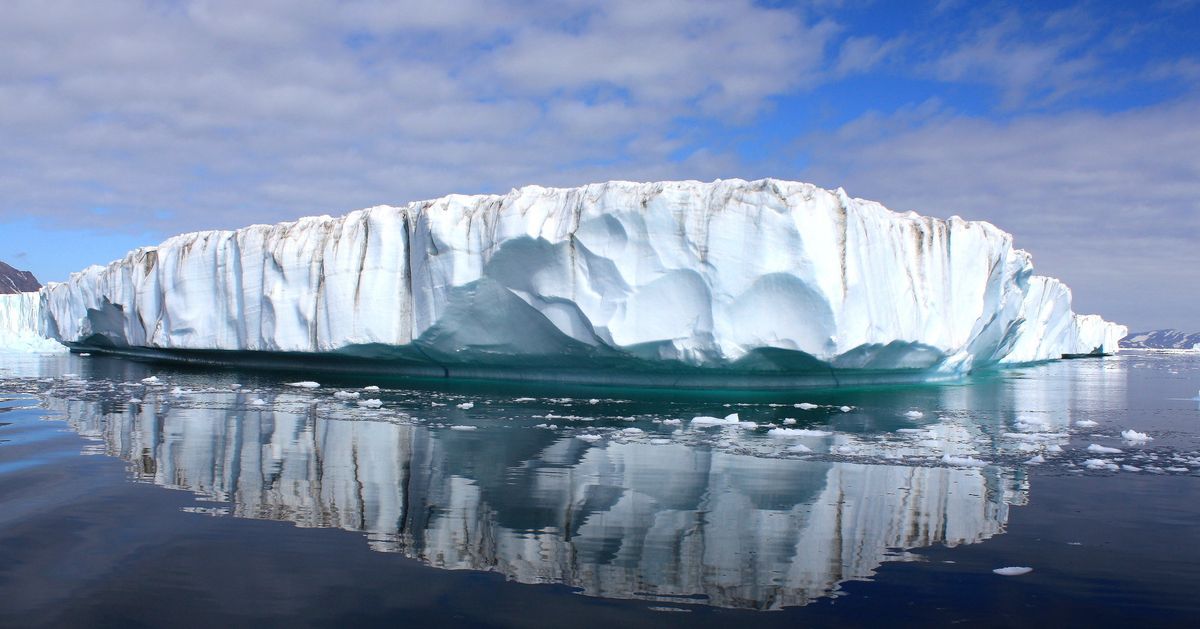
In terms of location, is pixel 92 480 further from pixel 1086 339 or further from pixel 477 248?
pixel 1086 339

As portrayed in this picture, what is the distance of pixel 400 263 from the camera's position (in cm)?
1711

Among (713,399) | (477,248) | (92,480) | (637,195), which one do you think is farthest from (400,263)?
(92,480)

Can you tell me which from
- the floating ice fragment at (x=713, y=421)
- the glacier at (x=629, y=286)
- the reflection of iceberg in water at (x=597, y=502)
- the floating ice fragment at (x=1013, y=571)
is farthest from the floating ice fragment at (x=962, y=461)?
the glacier at (x=629, y=286)

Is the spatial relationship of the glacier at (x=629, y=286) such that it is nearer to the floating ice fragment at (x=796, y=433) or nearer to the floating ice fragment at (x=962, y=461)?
the floating ice fragment at (x=796, y=433)

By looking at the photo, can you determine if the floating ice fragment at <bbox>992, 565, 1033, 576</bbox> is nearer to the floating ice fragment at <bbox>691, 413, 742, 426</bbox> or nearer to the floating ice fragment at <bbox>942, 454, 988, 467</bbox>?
the floating ice fragment at <bbox>942, 454, 988, 467</bbox>

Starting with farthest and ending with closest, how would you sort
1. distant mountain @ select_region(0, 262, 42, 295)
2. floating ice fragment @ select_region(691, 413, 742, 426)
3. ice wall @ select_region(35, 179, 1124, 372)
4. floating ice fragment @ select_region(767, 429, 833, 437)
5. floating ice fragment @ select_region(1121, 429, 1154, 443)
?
distant mountain @ select_region(0, 262, 42, 295), ice wall @ select_region(35, 179, 1124, 372), floating ice fragment @ select_region(691, 413, 742, 426), floating ice fragment @ select_region(1121, 429, 1154, 443), floating ice fragment @ select_region(767, 429, 833, 437)

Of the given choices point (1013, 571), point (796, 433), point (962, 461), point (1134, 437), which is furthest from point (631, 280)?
point (1013, 571)

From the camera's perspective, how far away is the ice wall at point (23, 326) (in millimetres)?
35906

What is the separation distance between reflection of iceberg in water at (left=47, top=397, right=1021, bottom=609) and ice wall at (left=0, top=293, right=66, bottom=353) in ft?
109

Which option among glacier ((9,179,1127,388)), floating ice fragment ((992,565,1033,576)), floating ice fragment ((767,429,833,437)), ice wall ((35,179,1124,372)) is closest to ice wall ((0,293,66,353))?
glacier ((9,179,1127,388))

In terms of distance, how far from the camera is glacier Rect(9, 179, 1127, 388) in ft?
44.5

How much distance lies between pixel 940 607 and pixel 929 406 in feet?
34.9

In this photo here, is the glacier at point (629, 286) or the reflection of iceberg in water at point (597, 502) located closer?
the reflection of iceberg in water at point (597, 502)

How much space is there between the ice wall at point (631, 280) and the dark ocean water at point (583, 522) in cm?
356
